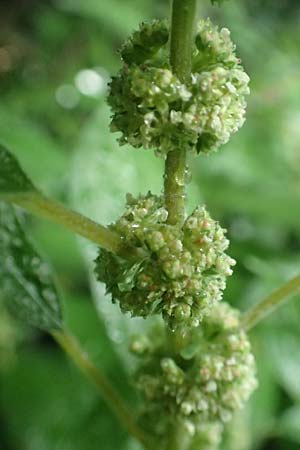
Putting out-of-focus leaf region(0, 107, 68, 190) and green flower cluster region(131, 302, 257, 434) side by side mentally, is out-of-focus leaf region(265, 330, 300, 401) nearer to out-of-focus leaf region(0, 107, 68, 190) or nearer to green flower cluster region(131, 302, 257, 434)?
green flower cluster region(131, 302, 257, 434)

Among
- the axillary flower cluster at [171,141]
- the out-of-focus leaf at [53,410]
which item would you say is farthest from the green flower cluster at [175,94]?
the out-of-focus leaf at [53,410]

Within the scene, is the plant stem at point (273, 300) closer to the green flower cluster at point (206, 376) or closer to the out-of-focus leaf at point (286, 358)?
the green flower cluster at point (206, 376)

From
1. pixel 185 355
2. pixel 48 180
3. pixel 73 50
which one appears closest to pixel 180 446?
pixel 185 355

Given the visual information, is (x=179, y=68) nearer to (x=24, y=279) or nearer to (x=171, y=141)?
(x=171, y=141)

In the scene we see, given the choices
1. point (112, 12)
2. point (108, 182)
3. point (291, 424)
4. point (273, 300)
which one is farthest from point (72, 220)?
point (112, 12)

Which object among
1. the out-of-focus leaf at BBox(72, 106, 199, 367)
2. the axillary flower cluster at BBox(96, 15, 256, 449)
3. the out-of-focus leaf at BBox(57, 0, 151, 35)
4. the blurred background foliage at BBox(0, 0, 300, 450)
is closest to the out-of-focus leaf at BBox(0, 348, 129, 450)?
the blurred background foliage at BBox(0, 0, 300, 450)

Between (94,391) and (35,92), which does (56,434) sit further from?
(35,92)

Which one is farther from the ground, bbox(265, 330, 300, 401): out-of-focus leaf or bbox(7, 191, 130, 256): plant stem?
bbox(265, 330, 300, 401): out-of-focus leaf
